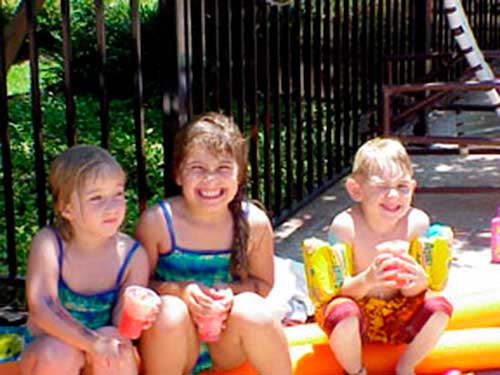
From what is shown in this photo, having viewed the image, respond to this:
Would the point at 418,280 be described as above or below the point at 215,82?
below

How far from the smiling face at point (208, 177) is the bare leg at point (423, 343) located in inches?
32.1

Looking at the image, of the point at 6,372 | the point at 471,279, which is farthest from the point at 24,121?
the point at 6,372

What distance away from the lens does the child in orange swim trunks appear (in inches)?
144

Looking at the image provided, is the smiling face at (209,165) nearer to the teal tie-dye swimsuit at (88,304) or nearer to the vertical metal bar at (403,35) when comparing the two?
the teal tie-dye swimsuit at (88,304)

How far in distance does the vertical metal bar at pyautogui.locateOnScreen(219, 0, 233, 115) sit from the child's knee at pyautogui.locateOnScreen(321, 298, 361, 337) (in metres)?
1.70

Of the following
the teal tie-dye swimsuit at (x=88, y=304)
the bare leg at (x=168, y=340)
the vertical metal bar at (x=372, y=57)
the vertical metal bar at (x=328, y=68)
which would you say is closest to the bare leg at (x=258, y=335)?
the bare leg at (x=168, y=340)

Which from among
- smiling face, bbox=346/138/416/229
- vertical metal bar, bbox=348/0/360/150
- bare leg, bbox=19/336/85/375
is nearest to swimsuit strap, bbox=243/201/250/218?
smiling face, bbox=346/138/416/229

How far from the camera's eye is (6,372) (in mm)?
3707

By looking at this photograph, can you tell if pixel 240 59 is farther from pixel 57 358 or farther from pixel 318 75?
pixel 57 358

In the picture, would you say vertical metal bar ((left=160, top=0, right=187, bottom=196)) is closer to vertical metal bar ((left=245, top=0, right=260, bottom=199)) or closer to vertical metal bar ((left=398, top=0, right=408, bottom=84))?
vertical metal bar ((left=245, top=0, right=260, bottom=199))

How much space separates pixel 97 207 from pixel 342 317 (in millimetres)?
904

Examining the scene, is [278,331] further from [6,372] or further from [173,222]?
[6,372]

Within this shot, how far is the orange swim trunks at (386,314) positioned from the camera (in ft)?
12.1

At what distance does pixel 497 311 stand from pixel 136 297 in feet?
5.45
